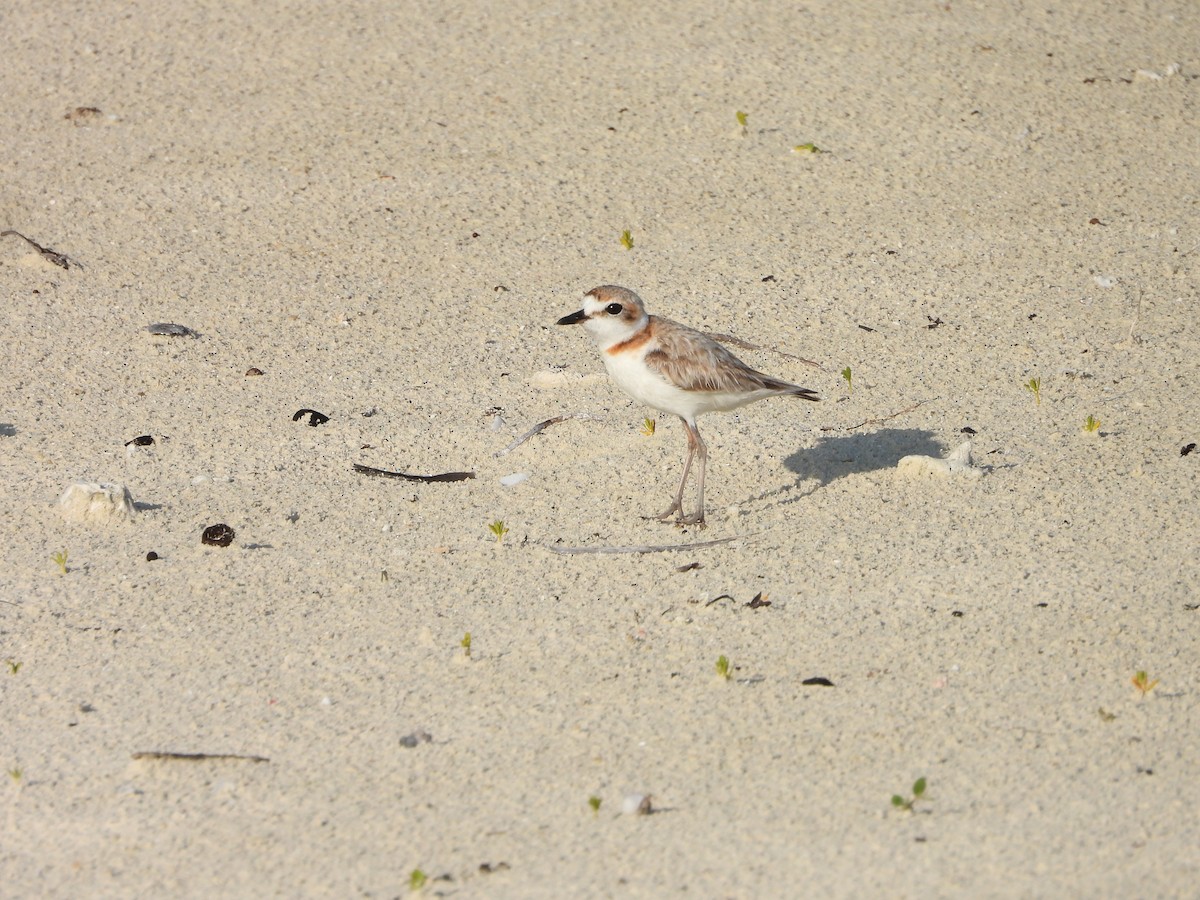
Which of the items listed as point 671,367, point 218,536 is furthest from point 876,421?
point 218,536

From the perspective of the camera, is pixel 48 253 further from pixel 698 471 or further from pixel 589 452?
pixel 698 471

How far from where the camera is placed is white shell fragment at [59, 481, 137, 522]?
5.09 m

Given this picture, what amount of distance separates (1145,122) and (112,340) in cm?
569

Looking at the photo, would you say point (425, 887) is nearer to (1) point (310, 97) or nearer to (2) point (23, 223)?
(2) point (23, 223)

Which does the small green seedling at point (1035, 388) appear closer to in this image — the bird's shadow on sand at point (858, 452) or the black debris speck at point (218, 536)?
the bird's shadow on sand at point (858, 452)

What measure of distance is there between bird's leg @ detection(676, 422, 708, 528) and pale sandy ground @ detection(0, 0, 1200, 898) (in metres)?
0.12

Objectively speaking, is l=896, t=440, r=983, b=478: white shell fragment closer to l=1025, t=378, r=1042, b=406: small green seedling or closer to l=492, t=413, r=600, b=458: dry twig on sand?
l=1025, t=378, r=1042, b=406: small green seedling

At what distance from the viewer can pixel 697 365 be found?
16.7 ft

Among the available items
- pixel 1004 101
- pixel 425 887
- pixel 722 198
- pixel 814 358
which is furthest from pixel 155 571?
pixel 1004 101

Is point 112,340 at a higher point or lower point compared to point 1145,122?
lower

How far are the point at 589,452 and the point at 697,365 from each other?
78cm

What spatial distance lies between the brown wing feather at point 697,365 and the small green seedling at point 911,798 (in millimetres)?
1896

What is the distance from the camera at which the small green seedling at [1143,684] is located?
12.8ft

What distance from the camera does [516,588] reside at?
4.73 meters
